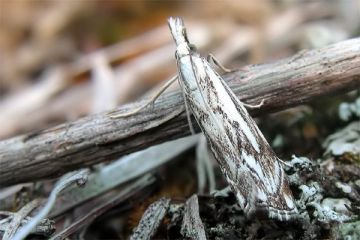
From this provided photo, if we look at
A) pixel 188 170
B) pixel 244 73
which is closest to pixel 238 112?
pixel 244 73

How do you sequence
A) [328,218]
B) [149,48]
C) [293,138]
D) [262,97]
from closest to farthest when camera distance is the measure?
[328,218]
[262,97]
[293,138]
[149,48]

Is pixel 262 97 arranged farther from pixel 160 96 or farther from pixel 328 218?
pixel 328 218

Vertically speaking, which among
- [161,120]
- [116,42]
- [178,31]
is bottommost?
[161,120]

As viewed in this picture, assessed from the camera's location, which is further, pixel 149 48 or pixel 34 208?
pixel 149 48

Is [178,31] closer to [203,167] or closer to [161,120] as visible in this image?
[161,120]

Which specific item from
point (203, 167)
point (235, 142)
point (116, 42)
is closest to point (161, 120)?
point (235, 142)

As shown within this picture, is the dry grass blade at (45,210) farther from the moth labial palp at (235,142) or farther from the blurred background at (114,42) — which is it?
the blurred background at (114,42)
